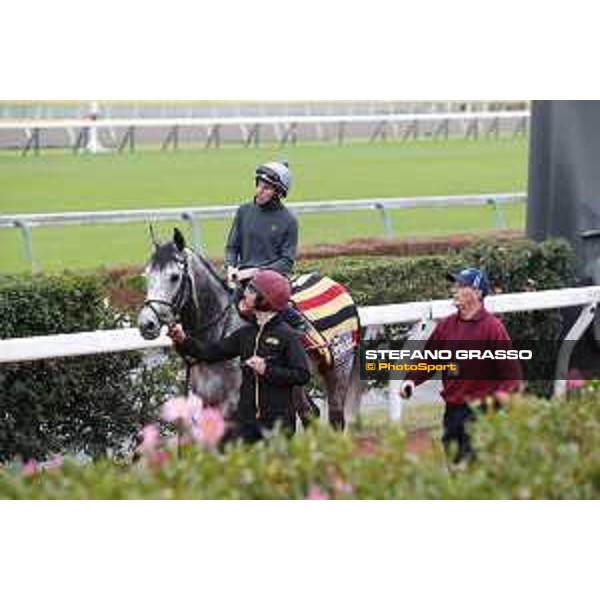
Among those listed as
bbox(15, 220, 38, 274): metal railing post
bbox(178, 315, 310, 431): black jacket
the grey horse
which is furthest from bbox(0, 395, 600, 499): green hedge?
bbox(15, 220, 38, 274): metal railing post

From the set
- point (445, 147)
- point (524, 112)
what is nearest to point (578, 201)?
point (524, 112)

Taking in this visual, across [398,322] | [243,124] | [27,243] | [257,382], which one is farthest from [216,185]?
[257,382]

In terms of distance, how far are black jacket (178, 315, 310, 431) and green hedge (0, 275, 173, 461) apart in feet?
3.86

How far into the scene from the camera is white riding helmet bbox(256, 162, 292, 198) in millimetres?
7102

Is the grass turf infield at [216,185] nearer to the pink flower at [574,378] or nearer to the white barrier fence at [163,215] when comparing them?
the white barrier fence at [163,215]

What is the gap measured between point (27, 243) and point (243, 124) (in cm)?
125

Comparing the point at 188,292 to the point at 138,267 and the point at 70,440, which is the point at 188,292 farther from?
the point at 138,267

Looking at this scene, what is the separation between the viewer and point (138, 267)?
865 cm

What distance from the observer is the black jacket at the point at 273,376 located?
20.6ft

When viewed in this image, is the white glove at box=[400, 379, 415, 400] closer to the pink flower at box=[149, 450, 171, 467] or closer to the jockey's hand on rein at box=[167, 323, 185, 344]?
the jockey's hand on rein at box=[167, 323, 185, 344]

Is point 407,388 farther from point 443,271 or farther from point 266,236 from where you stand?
point 443,271

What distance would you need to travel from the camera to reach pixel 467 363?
262 inches
